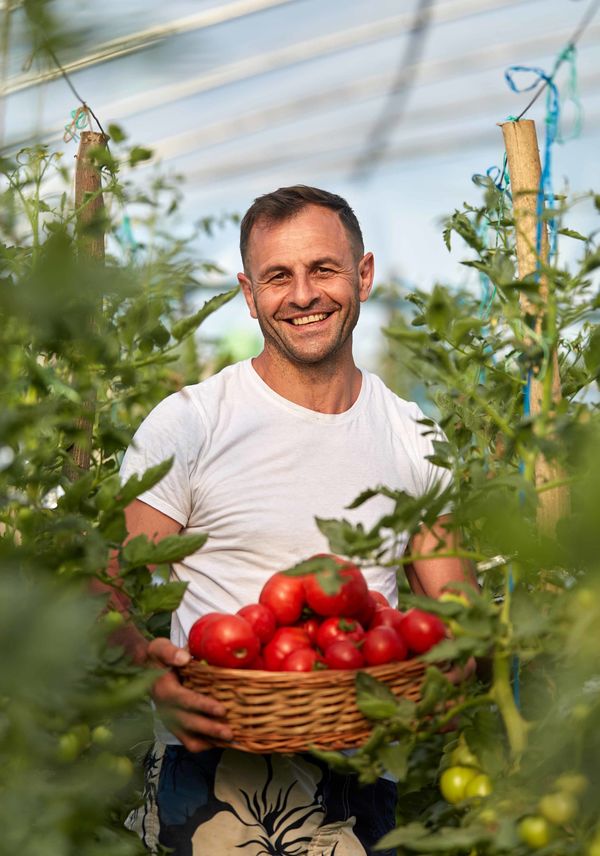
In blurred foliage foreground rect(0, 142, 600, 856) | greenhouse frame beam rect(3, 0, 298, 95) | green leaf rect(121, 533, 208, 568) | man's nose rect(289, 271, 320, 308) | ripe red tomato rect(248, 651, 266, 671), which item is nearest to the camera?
greenhouse frame beam rect(3, 0, 298, 95)

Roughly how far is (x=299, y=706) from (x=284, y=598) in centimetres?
23

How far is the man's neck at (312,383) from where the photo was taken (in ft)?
6.72

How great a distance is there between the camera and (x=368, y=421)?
2.07 meters

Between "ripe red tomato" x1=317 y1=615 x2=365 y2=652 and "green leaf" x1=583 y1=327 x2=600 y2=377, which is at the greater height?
"green leaf" x1=583 y1=327 x2=600 y2=377

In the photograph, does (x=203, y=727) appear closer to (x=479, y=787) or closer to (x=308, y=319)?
(x=479, y=787)

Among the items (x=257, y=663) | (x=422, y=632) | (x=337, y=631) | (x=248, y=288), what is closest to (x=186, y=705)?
(x=257, y=663)

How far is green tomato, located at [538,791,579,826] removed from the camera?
40.1 inches

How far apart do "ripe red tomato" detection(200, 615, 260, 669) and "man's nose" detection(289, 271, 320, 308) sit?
734mm

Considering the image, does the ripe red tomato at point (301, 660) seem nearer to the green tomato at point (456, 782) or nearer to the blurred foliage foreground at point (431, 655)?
the blurred foliage foreground at point (431, 655)

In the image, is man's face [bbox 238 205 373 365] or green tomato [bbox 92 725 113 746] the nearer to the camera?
green tomato [bbox 92 725 113 746]

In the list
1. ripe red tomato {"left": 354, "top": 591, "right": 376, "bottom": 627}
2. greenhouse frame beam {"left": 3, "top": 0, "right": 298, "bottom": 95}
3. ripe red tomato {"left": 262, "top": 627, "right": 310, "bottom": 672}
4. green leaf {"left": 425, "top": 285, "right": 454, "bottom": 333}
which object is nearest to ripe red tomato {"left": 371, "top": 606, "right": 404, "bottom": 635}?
ripe red tomato {"left": 354, "top": 591, "right": 376, "bottom": 627}

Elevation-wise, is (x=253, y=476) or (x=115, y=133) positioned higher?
(x=115, y=133)

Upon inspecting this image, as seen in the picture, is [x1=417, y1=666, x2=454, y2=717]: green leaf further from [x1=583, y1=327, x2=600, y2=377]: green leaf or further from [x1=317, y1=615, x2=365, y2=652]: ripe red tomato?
[x1=583, y1=327, x2=600, y2=377]: green leaf

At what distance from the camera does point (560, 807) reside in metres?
1.02
